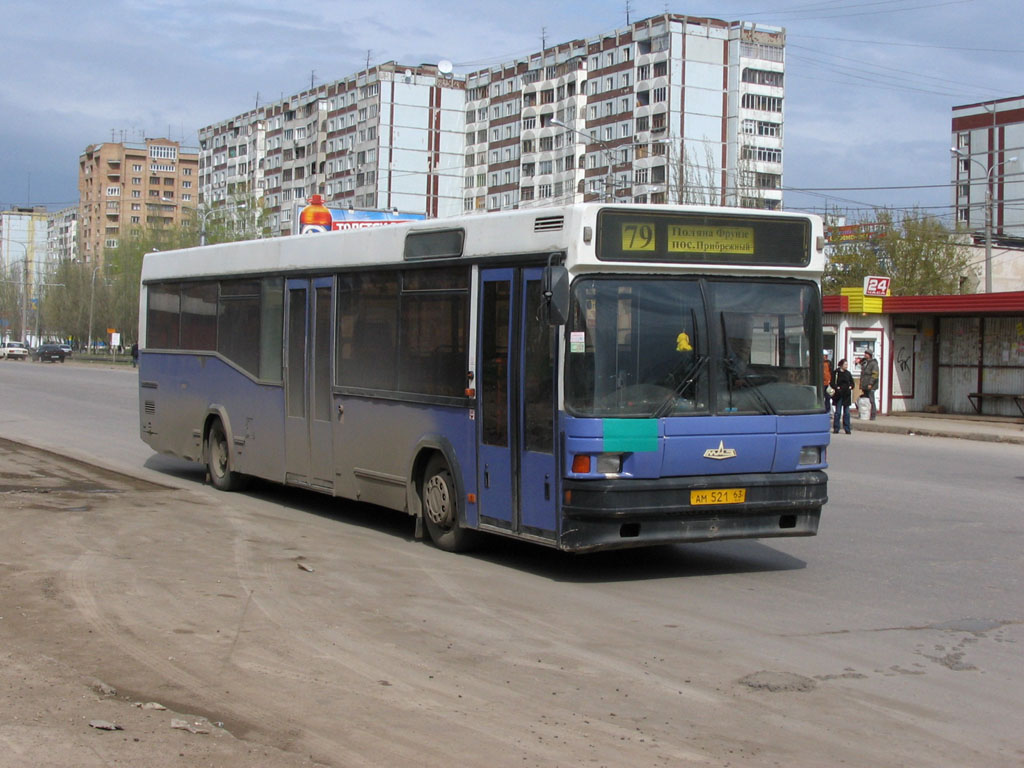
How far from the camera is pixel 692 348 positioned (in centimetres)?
955

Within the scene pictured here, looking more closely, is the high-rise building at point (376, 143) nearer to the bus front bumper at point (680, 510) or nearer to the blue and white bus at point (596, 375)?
the blue and white bus at point (596, 375)

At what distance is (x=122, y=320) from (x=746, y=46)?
202 ft

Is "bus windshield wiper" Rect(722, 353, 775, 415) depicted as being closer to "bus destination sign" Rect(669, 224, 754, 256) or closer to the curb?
"bus destination sign" Rect(669, 224, 754, 256)

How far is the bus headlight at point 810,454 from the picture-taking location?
9.98 meters

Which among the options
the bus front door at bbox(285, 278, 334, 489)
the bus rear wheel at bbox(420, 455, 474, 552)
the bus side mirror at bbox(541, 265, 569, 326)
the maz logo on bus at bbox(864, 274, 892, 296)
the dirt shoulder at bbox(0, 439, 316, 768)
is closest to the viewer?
the dirt shoulder at bbox(0, 439, 316, 768)

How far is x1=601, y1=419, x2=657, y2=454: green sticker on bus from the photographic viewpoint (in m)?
A: 9.21

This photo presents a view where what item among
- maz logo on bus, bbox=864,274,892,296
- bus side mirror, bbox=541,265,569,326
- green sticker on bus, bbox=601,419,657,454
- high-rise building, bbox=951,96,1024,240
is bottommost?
green sticker on bus, bbox=601,419,657,454

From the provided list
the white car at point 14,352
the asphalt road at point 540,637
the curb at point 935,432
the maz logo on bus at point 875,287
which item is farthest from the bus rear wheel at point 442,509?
the white car at point 14,352

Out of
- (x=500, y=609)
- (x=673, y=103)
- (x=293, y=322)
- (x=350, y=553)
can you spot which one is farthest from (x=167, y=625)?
(x=673, y=103)

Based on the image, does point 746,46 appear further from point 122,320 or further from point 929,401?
point 929,401

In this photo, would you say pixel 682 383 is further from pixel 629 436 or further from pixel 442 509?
pixel 442 509

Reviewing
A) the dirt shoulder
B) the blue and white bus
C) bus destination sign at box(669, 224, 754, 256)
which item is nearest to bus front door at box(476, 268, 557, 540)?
the blue and white bus

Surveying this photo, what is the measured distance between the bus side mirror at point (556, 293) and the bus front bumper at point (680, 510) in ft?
3.96

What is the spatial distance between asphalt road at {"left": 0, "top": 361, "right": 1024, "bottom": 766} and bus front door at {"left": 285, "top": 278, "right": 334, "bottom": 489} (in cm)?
58
